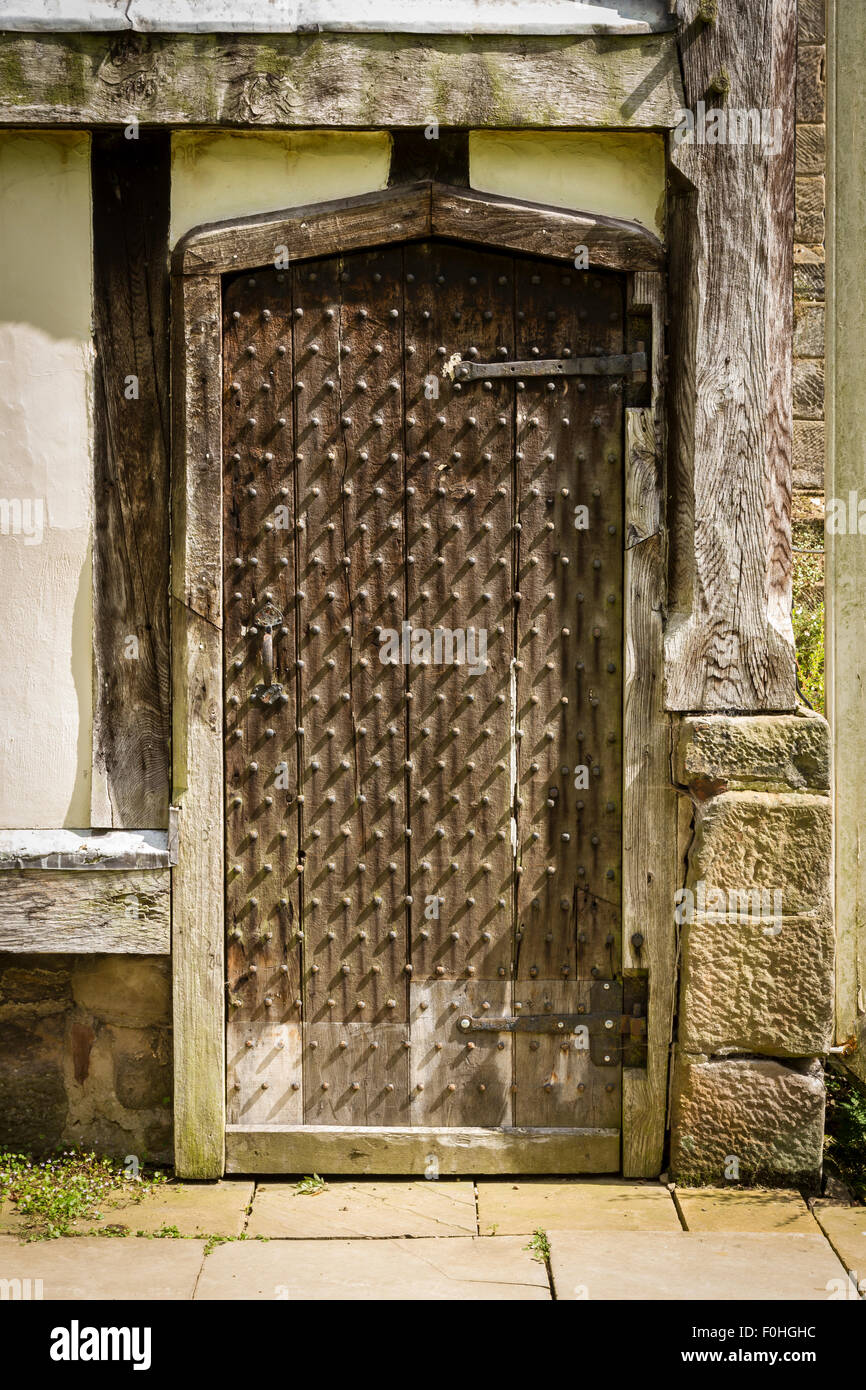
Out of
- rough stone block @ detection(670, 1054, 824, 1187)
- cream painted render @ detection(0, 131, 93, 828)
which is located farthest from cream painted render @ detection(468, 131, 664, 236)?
rough stone block @ detection(670, 1054, 824, 1187)

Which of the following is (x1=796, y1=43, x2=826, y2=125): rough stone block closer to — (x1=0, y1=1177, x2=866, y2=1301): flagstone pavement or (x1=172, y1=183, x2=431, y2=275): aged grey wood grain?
(x1=172, y1=183, x2=431, y2=275): aged grey wood grain

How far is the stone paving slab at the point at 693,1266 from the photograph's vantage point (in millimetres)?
2840

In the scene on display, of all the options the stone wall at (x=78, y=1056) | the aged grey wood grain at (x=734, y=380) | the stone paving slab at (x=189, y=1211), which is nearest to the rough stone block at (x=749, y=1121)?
the aged grey wood grain at (x=734, y=380)

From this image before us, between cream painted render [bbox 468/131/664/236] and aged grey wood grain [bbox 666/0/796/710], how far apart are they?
90 millimetres

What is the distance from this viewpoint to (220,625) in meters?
3.46

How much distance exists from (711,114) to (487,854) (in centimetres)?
216

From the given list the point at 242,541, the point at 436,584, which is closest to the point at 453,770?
the point at 436,584

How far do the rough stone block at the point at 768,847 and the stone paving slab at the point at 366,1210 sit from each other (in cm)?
108

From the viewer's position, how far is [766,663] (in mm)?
3420

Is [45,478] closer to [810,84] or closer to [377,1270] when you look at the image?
[377,1270]

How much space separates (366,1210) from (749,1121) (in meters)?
1.10

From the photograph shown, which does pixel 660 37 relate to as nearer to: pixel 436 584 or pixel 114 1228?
pixel 436 584

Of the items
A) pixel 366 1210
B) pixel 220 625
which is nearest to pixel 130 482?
pixel 220 625

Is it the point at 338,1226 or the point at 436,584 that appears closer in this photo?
the point at 338,1226
